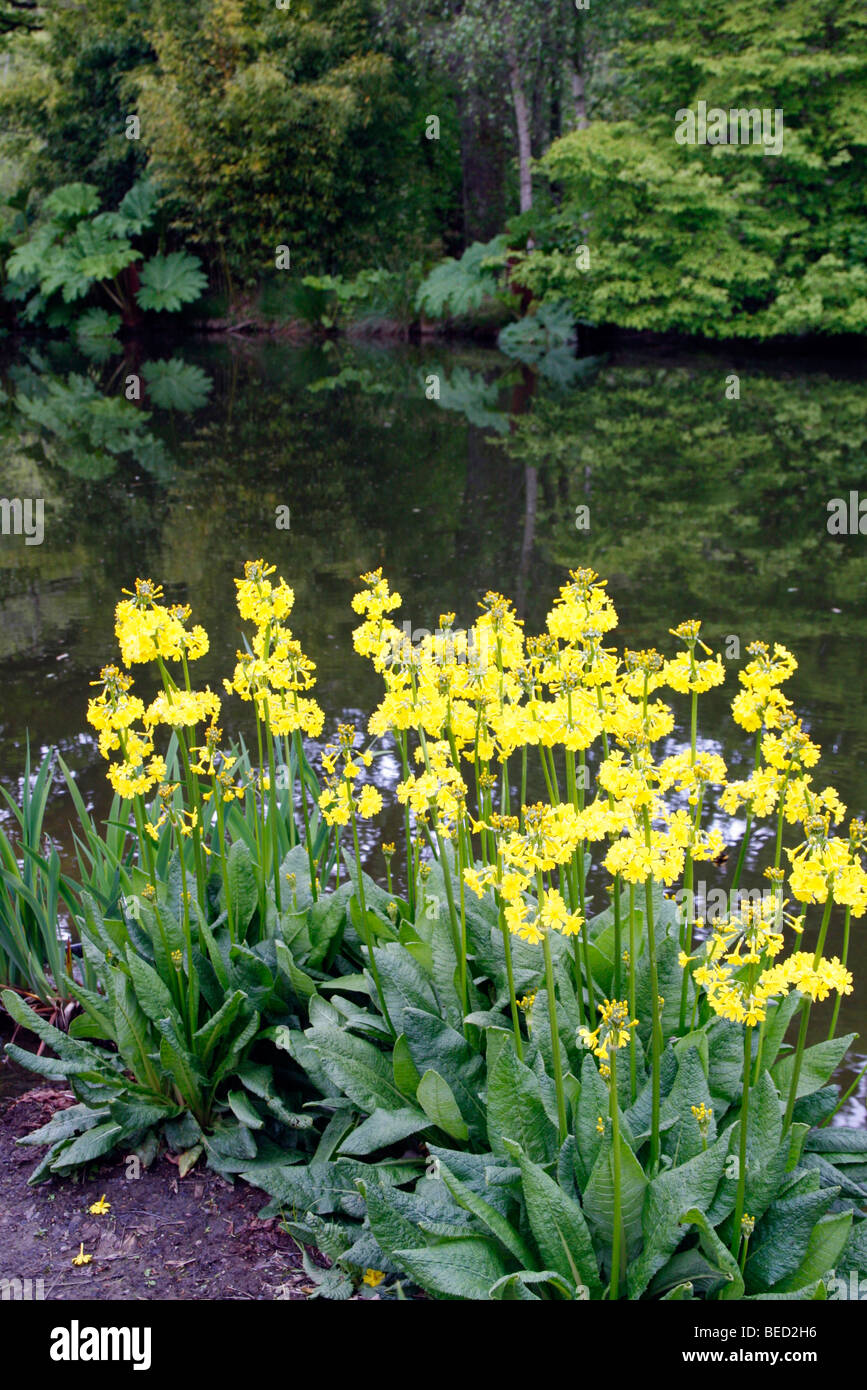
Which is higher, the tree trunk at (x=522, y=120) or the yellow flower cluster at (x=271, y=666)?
the tree trunk at (x=522, y=120)

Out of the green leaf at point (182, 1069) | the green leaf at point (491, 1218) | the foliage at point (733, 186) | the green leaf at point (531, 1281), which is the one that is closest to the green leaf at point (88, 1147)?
the green leaf at point (182, 1069)

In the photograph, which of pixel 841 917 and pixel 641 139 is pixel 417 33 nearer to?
pixel 641 139

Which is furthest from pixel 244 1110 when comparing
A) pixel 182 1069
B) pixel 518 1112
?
pixel 518 1112

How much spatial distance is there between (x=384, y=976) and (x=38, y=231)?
23.8 meters

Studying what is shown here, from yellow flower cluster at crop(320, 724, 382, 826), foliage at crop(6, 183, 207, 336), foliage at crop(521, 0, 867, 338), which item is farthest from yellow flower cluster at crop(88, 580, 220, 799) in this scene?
foliage at crop(6, 183, 207, 336)

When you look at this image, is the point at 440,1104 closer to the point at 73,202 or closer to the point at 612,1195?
the point at 612,1195

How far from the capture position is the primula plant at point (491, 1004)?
1.93 m

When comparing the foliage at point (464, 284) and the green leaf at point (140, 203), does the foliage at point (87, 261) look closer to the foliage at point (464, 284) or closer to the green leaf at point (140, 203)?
the green leaf at point (140, 203)

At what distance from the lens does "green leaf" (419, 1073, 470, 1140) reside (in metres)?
2.17

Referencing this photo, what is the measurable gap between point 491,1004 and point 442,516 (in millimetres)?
6770

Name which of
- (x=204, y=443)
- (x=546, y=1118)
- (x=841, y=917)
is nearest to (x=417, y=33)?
(x=204, y=443)

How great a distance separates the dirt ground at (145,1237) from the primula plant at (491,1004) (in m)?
0.07

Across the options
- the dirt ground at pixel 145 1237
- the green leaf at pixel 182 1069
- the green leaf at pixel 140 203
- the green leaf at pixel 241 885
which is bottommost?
the dirt ground at pixel 145 1237

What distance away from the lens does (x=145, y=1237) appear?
92.8 inches
